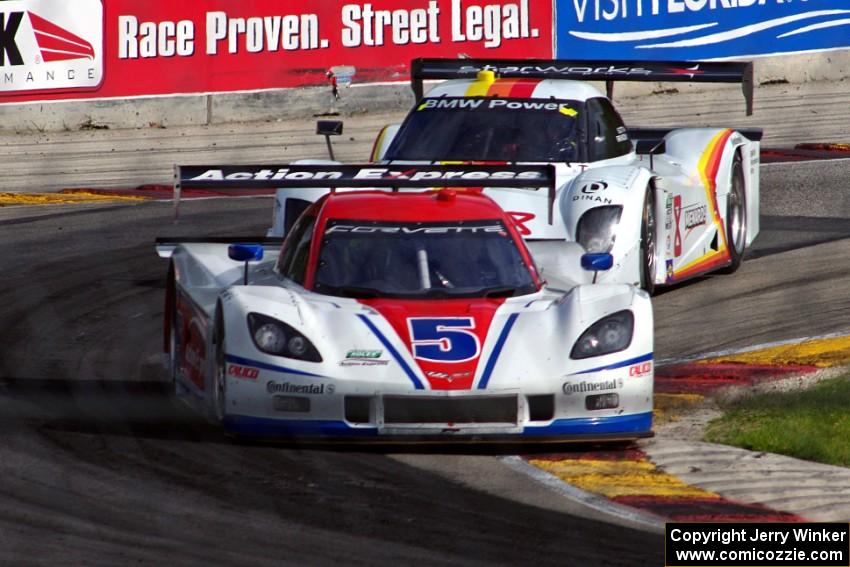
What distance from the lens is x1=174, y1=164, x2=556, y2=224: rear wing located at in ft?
29.5

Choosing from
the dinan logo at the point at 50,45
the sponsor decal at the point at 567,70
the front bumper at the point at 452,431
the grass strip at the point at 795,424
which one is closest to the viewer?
the front bumper at the point at 452,431

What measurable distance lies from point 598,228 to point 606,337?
124 inches

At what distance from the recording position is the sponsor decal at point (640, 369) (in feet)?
25.2

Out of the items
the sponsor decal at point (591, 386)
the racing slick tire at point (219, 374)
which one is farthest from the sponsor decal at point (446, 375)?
the racing slick tire at point (219, 374)

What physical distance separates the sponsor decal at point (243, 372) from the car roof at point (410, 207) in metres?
1.33

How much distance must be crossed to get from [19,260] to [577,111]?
4.43 meters

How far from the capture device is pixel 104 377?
948 cm

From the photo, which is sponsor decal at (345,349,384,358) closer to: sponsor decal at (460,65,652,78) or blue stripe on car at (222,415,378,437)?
blue stripe on car at (222,415,378,437)

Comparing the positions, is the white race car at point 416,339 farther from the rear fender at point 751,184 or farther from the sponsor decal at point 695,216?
the rear fender at point 751,184

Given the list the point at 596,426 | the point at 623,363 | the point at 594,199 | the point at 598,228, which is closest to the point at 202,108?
the point at 594,199

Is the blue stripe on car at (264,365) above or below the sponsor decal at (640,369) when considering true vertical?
above

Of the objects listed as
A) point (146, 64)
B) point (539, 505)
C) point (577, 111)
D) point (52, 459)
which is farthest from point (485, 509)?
point (146, 64)

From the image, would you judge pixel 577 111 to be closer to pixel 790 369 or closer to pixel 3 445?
pixel 790 369

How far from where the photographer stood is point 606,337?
7762mm
